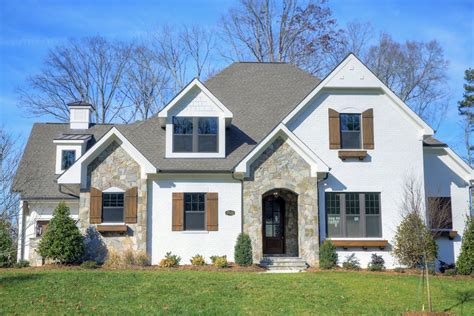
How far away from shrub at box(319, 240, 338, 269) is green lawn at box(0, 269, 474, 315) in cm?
193

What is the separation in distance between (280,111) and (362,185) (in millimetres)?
4644

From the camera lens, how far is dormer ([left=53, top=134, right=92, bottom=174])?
22328mm

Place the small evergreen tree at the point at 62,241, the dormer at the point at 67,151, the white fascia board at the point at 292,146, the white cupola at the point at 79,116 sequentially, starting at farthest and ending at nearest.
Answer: the white cupola at the point at 79,116, the dormer at the point at 67,151, the white fascia board at the point at 292,146, the small evergreen tree at the point at 62,241

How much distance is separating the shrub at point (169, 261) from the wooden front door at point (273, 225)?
349cm

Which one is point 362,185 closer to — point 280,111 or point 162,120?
point 280,111

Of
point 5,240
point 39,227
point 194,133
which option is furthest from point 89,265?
point 194,133

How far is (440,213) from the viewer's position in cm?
1802

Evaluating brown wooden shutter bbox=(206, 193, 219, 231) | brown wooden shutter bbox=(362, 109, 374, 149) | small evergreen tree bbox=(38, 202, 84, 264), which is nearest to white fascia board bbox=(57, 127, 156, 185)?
small evergreen tree bbox=(38, 202, 84, 264)

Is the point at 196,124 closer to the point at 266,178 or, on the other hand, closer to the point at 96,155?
the point at 266,178

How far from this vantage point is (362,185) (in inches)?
761

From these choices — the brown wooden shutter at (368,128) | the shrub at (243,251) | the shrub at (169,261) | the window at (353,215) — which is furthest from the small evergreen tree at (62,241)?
the brown wooden shutter at (368,128)

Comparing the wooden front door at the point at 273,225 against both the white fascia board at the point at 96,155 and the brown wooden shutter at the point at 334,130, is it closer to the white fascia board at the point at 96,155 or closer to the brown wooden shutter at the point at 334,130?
the brown wooden shutter at the point at 334,130

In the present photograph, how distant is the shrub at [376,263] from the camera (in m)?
18.1

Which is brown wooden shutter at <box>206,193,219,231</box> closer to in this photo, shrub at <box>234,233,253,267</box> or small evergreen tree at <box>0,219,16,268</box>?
shrub at <box>234,233,253,267</box>
